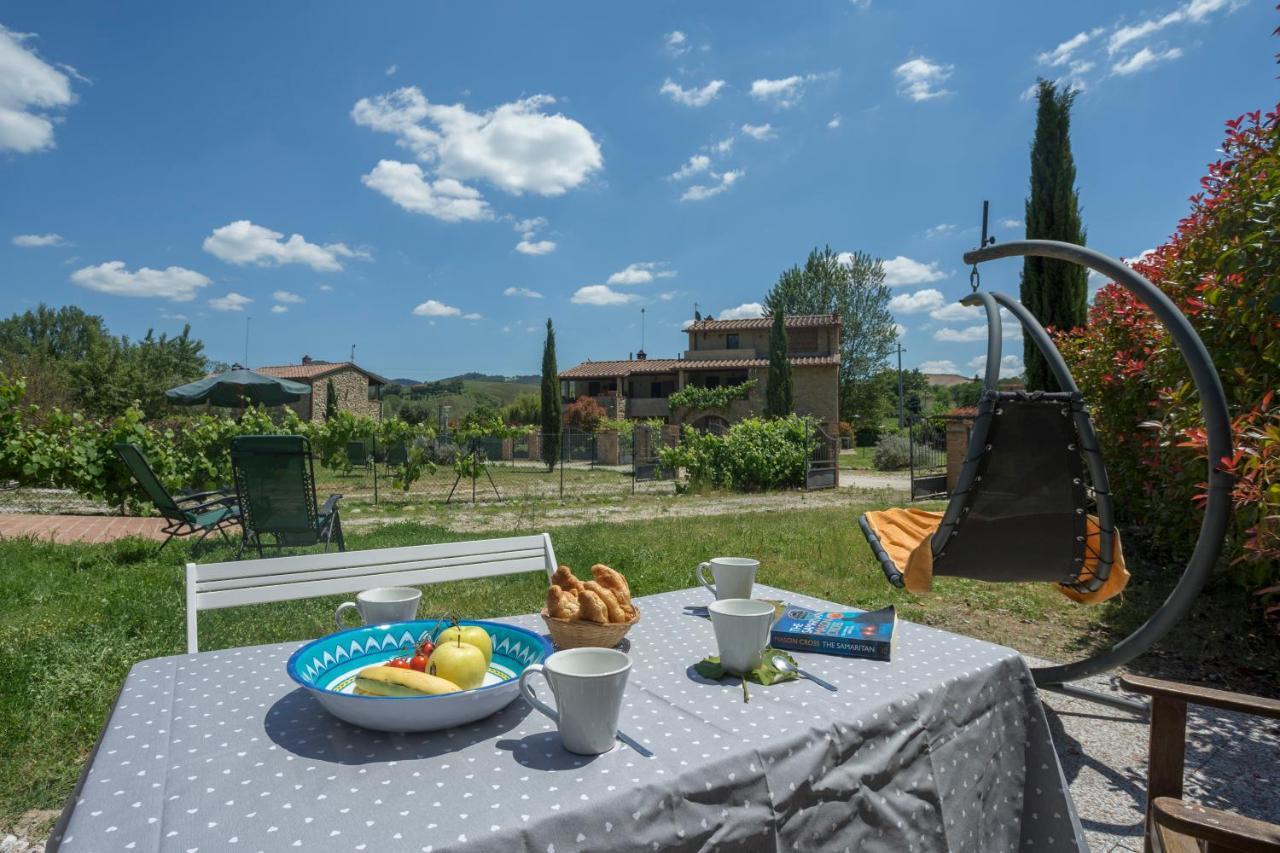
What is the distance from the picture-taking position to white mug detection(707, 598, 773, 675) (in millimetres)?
1359

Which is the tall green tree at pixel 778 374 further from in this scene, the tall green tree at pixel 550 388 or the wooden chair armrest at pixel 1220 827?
the wooden chair armrest at pixel 1220 827

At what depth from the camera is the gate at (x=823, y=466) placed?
15062 millimetres

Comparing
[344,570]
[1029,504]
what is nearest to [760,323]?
[1029,504]

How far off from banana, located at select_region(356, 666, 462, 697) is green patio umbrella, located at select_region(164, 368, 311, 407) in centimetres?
1248

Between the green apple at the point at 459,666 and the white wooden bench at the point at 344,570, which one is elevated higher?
the green apple at the point at 459,666

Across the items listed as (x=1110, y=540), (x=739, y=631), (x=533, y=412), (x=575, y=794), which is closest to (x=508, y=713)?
(x=575, y=794)

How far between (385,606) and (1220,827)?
1.59m

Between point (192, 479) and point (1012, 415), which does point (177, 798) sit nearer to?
point (1012, 415)

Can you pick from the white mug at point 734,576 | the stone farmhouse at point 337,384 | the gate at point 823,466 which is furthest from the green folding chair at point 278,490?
the stone farmhouse at point 337,384

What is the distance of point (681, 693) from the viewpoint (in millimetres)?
1301

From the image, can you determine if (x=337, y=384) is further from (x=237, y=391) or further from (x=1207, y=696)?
(x=1207, y=696)

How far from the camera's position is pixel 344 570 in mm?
2408

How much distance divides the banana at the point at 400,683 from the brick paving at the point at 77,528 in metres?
7.60

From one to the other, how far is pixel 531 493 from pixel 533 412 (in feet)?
83.4
